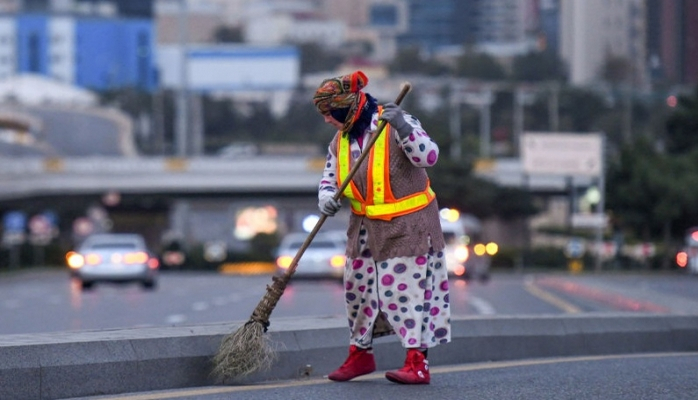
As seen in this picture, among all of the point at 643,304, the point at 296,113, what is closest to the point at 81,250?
the point at 643,304

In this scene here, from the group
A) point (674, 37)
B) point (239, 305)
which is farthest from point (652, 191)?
point (239, 305)

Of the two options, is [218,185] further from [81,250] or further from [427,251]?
[427,251]

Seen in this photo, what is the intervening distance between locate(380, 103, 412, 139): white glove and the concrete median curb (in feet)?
5.20

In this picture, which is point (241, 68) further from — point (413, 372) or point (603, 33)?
point (413, 372)

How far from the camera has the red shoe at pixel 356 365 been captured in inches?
342

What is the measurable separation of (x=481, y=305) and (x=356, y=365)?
14475mm

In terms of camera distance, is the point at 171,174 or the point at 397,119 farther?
the point at 171,174

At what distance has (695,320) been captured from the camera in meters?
11.7

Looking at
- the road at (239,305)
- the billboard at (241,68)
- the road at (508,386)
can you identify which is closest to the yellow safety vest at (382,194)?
the road at (508,386)

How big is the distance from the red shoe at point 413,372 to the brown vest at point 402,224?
556 mm

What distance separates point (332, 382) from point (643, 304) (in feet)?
31.2

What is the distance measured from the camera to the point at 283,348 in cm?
900

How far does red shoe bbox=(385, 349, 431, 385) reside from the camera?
8422 mm

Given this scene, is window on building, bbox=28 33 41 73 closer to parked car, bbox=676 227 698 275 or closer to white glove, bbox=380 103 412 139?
parked car, bbox=676 227 698 275
